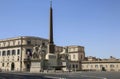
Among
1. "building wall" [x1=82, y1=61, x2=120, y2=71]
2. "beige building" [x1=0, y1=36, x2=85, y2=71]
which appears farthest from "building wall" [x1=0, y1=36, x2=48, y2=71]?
"building wall" [x1=82, y1=61, x2=120, y2=71]

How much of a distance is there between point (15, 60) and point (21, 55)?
12.9ft

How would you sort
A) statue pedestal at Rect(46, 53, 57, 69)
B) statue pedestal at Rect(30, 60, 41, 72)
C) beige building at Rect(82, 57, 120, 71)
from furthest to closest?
beige building at Rect(82, 57, 120, 71) < statue pedestal at Rect(30, 60, 41, 72) < statue pedestal at Rect(46, 53, 57, 69)

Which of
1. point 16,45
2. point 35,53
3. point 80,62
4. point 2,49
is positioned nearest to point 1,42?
point 2,49

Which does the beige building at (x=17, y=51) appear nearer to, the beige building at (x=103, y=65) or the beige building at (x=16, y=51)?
the beige building at (x=16, y=51)

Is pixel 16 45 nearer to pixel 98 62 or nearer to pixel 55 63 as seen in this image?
pixel 98 62

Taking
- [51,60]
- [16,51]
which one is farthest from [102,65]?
[51,60]

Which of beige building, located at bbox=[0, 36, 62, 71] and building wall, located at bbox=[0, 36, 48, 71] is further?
building wall, located at bbox=[0, 36, 48, 71]

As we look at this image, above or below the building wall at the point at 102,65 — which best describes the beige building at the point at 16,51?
above

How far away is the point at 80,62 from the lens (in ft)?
440

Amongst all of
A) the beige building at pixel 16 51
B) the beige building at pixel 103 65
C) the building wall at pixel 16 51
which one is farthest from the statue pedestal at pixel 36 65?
the beige building at pixel 103 65

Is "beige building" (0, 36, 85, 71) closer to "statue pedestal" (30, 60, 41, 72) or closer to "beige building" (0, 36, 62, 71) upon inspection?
"beige building" (0, 36, 62, 71)

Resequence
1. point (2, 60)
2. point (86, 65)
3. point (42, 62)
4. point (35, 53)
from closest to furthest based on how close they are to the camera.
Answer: point (42, 62), point (35, 53), point (2, 60), point (86, 65)

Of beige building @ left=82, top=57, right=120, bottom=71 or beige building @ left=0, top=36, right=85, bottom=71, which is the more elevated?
beige building @ left=0, top=36, right=85, bottom=71

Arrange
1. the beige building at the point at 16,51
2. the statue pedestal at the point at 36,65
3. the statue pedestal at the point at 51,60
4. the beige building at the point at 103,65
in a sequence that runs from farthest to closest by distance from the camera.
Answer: the beige building at the point at 103,65 → the beige building at the point at 16,51 → the statue pedestal at the point at 36,65 → the statue pedestal at the point at 51,60
